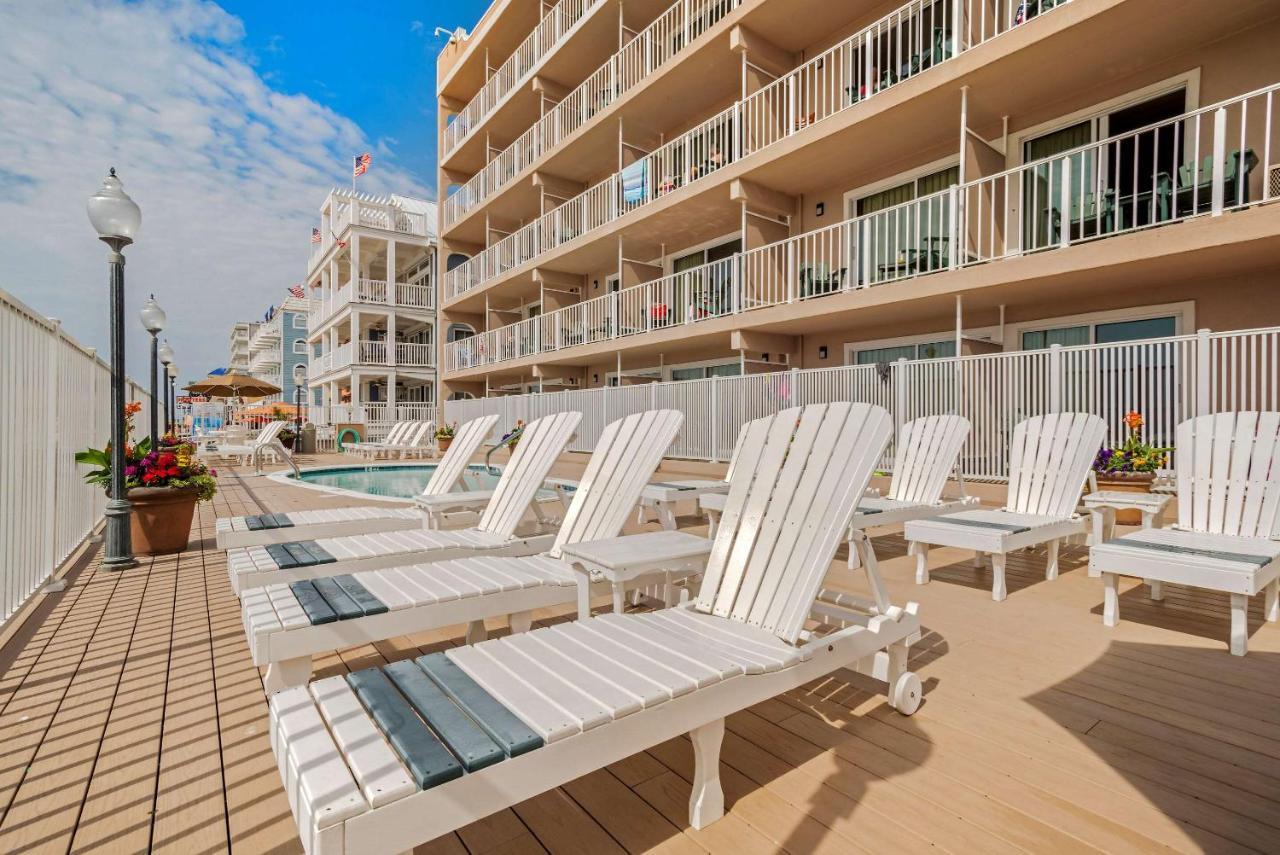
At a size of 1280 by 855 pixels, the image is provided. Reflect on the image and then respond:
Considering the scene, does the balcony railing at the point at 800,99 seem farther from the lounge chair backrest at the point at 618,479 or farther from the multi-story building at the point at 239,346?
the multi-story building at the point at 239,346

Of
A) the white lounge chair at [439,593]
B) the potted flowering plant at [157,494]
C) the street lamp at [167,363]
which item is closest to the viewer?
the white lounge chair at [439,593]

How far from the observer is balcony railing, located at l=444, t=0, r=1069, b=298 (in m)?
8.48

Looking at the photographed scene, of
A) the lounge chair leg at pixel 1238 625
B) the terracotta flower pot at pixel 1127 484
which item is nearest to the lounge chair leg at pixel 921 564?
the lounge chair leg at pixel 1238 625

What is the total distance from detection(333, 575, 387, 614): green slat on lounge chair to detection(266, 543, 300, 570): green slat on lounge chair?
368 millimetres

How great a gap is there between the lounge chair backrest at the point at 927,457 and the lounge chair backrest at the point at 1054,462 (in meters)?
0.53

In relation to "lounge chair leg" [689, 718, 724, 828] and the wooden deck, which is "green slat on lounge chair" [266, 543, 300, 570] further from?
"lounge chair leg" [689, 718, 724, 828]

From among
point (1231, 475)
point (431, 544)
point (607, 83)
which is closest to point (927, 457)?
point (1231, 475)

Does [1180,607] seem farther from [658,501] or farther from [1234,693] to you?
[658,501]

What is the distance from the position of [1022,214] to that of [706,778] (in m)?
9.32

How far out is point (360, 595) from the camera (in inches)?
100.0

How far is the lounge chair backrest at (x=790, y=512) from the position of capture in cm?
230

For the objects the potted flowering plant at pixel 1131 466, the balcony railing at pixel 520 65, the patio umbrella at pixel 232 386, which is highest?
the balcony railing at pixel 520 65

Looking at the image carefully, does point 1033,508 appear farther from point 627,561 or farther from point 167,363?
point 167,363

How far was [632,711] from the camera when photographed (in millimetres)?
1555
